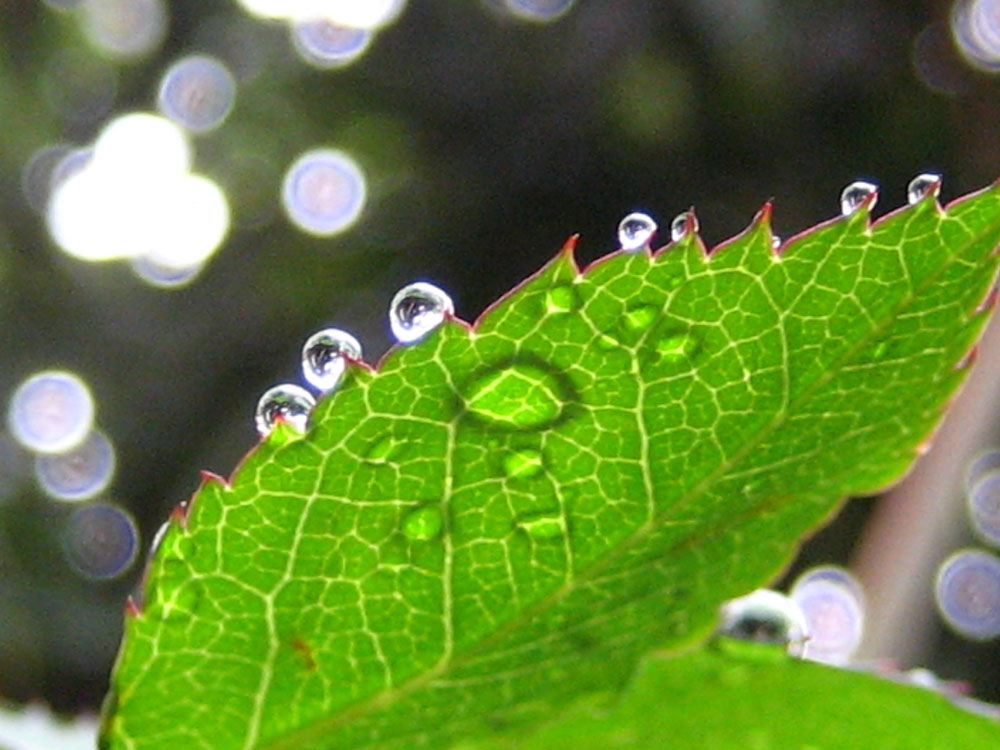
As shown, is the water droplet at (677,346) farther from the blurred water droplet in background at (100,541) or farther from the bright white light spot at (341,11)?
the bright white light spot at (341,11)

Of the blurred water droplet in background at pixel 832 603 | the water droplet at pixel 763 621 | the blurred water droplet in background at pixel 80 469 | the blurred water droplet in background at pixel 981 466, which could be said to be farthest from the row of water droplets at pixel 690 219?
the blurred water droplet in background at pixel 80 469

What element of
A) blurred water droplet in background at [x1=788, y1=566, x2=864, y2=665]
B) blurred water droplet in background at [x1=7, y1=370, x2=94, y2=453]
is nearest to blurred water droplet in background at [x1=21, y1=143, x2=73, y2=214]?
blurred water droplet in background at [x1=7, y1=370, x2=94, y2=453]

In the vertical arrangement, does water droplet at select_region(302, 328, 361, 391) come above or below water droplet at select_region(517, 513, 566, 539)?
above

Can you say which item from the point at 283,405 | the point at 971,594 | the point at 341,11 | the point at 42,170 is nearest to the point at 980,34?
the point at 971,594

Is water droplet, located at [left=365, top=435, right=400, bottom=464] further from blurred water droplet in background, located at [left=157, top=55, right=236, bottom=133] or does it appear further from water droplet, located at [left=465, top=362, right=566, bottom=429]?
blurred water droplet in background, located at [left=157, top=55, right=236, bottom=133]

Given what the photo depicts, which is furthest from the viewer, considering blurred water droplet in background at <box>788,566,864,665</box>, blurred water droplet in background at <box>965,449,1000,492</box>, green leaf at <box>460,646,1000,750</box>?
blurred water droplet in background at <box>965,449,1000,492</box>

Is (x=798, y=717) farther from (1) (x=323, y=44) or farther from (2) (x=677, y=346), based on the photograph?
(1) (x=323, y=44)

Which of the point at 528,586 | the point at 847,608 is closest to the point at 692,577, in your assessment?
the point at 528,586
